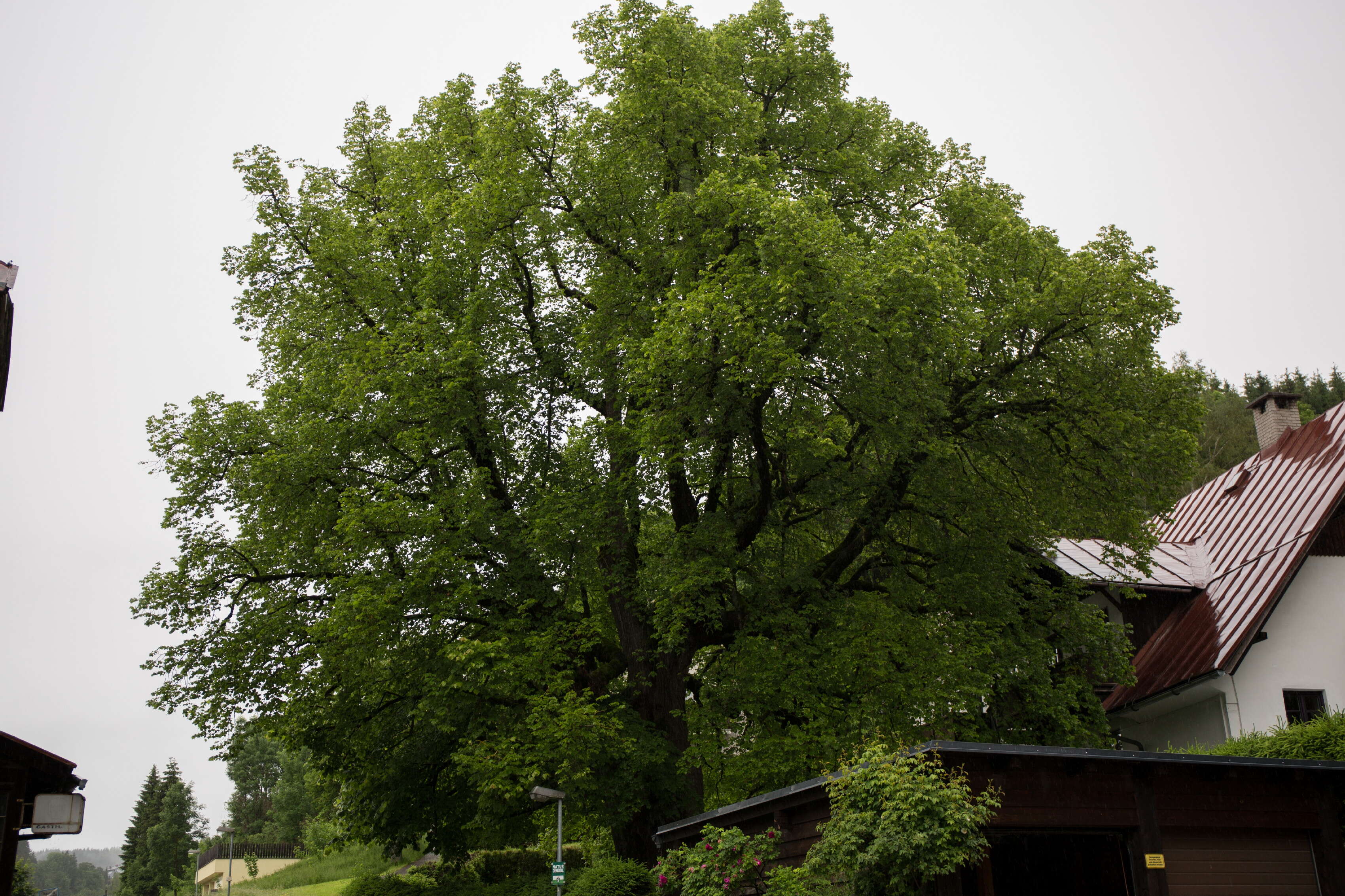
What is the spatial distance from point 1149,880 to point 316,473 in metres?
14.4

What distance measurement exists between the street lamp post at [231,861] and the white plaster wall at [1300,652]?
41.3 m

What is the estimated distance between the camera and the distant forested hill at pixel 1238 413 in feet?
186

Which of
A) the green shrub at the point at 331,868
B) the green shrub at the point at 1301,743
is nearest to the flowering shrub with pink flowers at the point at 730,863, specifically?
the green shrub at the point at 1301,743

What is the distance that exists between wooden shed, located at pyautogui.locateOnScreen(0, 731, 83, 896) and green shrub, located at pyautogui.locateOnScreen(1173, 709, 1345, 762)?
1564cm

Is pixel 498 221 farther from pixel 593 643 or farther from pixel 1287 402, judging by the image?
pixel 1287 402

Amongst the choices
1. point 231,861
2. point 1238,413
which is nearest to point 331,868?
point 231,861

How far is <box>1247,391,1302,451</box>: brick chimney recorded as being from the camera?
3014 cm

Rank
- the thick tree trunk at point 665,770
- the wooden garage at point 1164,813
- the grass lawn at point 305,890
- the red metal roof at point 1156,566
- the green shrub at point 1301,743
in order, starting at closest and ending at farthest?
the wooden garage at point 1164,813
the green shrub at point 1301,743
the thick tree trunk at point 665,770
the red metal roof at point 1156,566
the grass lawn at point 305,890

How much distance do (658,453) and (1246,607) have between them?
12796mm

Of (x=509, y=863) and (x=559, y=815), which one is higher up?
(x=559, y=815)

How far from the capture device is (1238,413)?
195 ft

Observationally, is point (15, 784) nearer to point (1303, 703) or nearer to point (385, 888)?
point (385, 888)

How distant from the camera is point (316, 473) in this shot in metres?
18.5

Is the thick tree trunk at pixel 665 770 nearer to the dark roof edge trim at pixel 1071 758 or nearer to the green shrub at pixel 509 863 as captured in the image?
the dark roof edge trim at pixel 1071 758
